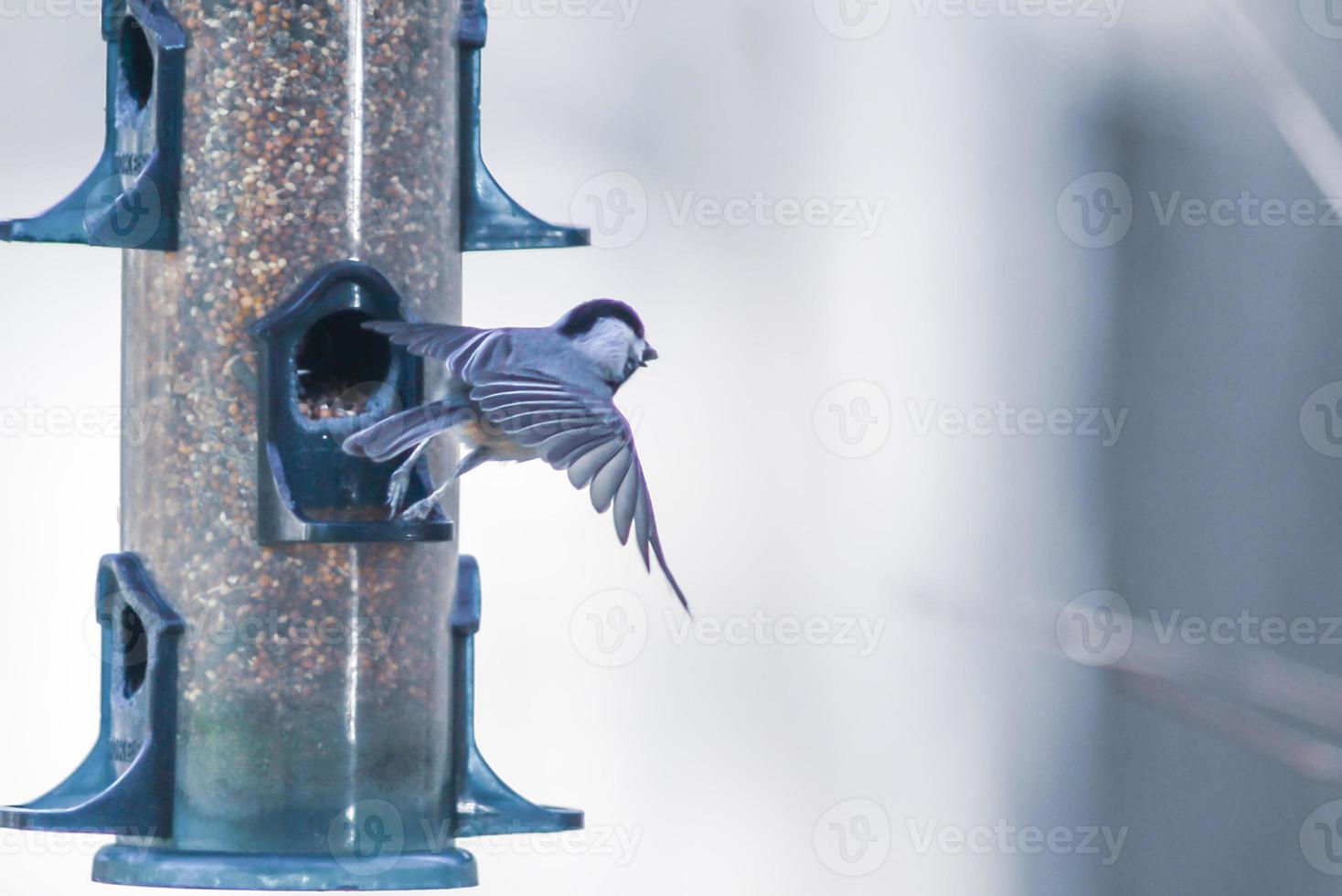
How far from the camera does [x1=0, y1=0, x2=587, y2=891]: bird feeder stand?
3215mm

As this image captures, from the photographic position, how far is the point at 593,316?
11.1 ft

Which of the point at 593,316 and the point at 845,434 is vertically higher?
the point at 593,316

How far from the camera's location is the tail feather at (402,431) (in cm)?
312

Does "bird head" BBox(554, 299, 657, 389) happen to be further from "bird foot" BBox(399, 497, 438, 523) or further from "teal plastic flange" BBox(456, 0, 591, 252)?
"bird foot" BBox(399, 497, 438, 523)

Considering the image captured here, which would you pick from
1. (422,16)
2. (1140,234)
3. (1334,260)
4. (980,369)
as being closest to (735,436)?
(980,369)

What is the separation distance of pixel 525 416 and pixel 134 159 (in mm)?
849

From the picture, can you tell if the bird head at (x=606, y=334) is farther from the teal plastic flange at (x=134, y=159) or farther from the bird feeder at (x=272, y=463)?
the teal plastic flange at (x=134, y=159)

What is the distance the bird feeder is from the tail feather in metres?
0.11

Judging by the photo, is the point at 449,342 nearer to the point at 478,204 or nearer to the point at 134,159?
the point at 478,204

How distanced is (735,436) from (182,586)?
2777 millimetres

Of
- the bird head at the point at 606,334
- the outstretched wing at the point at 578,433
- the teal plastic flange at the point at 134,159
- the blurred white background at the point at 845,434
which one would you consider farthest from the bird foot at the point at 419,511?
the blurred white background at the point at 845,434

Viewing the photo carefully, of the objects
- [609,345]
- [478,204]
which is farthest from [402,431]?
[478,204]

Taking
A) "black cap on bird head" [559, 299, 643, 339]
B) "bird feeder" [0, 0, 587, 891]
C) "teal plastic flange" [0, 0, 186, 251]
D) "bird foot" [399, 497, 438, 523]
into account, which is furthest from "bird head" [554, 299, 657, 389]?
"teal plastic flange" [0, 0, 186, 251]

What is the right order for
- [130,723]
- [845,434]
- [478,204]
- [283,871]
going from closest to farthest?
1. [283,871]
2. [130,723]
3. [478,204]
4. [845,434]
